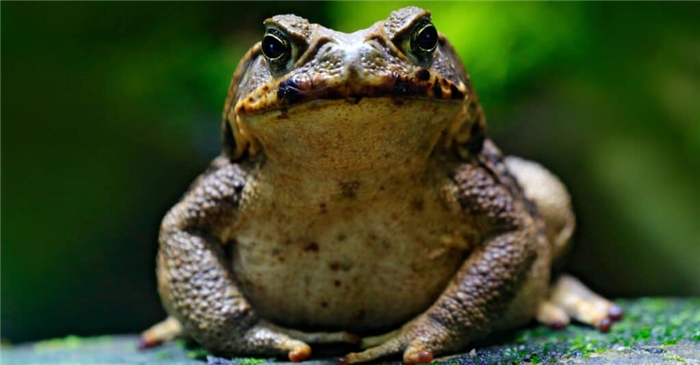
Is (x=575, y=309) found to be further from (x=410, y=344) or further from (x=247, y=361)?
(x=247, y=361)

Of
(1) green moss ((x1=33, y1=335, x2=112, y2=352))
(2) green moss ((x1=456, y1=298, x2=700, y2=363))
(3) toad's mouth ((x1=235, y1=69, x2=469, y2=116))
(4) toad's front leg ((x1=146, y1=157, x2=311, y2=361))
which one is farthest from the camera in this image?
(1) green moss ((x1=33, y1=335, x2=112, y2=352))

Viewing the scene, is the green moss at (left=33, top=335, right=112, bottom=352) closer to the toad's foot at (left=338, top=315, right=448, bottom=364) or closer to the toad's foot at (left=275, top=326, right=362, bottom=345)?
the toad's foot at (left=275, top=326, right=362, bottom=345)

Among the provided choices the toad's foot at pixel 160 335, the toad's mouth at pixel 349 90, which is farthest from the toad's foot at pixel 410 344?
the toad's foot at pixel 160 335

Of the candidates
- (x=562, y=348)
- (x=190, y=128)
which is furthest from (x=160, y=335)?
(x=562, y=348)

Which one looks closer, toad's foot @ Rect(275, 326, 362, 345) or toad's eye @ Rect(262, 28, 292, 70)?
toad's eye @ Rect(262, 28, 292, 70)

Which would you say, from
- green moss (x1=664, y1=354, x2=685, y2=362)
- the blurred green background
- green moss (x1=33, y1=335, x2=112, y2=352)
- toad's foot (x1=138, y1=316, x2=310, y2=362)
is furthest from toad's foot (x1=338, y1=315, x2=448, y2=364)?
the blurred green background

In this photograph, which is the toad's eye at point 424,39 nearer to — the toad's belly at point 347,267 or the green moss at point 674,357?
the toad's belly at point 347,267

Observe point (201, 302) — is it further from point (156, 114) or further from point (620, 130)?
point (620, 130)
